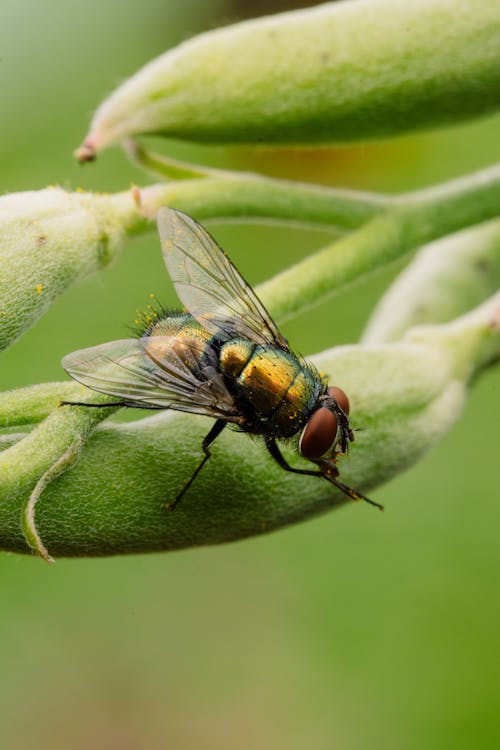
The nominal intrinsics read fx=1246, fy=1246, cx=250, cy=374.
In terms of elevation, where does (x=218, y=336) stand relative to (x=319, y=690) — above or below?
above

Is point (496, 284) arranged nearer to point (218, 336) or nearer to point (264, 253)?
point (218, 336)

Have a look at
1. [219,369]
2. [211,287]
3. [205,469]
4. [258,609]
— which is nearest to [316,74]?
[211,287]

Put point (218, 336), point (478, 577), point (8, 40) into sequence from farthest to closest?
point (8, 40), point (478, 577), point (218, 336)

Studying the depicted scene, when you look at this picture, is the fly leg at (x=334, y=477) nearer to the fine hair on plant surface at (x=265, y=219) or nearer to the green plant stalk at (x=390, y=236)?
the fine hair on plant surface at (x=265, y=219)

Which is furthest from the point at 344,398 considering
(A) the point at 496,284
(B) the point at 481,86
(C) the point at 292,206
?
(A) the point at 496,284

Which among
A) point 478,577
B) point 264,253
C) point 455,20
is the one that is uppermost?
point 455,20

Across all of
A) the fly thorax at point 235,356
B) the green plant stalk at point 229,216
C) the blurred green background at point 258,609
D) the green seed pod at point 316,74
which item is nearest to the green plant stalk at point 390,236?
the green plant stalk at point 229,216

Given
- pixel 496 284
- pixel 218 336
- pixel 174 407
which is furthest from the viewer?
pixel 496 284

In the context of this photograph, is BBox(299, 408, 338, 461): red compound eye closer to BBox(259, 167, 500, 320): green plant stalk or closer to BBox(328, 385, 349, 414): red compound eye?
BBox(328, 385, 349, 414): red compound eye

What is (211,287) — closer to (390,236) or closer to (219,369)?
(219,369)
